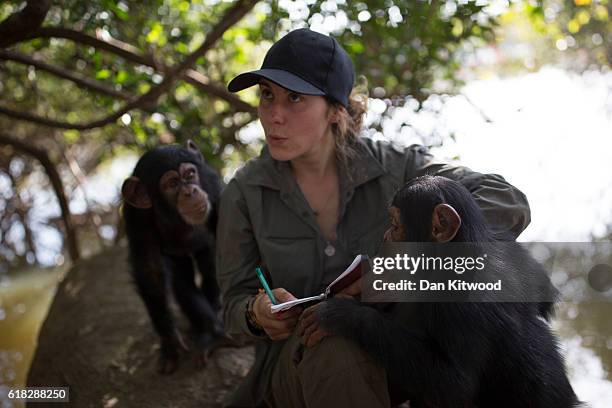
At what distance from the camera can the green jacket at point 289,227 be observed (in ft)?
8.10

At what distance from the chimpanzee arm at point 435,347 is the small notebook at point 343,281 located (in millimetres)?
166

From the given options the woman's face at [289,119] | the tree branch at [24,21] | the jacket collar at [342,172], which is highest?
the tree branch at [24,21]

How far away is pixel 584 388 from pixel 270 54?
2.24 metres

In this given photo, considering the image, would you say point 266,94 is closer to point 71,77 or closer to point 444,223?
point 444,223

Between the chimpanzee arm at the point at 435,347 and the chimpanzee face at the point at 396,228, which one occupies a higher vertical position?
the chimpanzee face at the point at 396,228

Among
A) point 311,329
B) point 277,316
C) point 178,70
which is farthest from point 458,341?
point 178,70

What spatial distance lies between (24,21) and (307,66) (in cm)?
134

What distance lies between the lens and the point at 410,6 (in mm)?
3492

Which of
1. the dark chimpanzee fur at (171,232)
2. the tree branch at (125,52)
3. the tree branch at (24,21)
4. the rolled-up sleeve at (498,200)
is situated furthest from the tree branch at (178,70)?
the rolled-up sleeve at (498,200)

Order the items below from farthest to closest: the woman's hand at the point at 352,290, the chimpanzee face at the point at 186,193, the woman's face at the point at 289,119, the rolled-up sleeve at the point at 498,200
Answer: the chimpanzee face at the point at 186,193 → the woman's face at the point at 289,119 → the rolled-up sleeve at the point at 498,200 → the woman's hand at the point at 352,290

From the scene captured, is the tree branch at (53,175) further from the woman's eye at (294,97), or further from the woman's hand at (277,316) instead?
the woman's hand at (277,316)

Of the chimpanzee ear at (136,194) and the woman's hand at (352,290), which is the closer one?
the woman's hand at (352,290)

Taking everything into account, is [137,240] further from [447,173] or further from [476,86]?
[476,86]

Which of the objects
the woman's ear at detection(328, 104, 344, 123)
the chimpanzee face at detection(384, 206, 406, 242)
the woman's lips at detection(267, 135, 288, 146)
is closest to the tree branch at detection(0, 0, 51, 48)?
the woman's lips at detection(267, 135, 288, 146)
